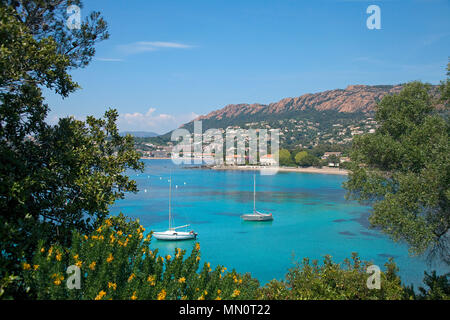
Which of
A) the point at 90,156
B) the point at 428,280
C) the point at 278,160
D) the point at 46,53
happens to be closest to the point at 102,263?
the point at 90,156

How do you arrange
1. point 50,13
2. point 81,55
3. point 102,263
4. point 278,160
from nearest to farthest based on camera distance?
point 102,263, point 50,13, point 81,55, point 278,160

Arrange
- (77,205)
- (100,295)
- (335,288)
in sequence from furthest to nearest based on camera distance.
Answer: (335,288) → (77,205) → (100,295)

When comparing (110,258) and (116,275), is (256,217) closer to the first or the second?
(116,275)

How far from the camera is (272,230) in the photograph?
115 ft

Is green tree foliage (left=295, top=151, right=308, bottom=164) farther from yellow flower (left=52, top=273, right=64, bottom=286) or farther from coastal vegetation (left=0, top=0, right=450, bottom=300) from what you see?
yellow flower (left=52, top=273, right=64, bottom=286)

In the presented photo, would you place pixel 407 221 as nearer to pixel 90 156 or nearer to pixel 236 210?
pixel 90 156

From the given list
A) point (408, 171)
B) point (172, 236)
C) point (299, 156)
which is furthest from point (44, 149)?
point (299, 156)

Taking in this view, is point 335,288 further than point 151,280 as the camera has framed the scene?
Yes

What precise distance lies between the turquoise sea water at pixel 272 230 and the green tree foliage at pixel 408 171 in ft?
13.9

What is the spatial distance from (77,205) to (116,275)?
5.60 feet

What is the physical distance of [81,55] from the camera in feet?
20.9

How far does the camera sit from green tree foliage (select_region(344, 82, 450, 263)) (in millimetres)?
8117

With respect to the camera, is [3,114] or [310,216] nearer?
[3,114]

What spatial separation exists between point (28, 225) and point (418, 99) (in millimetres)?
10247
